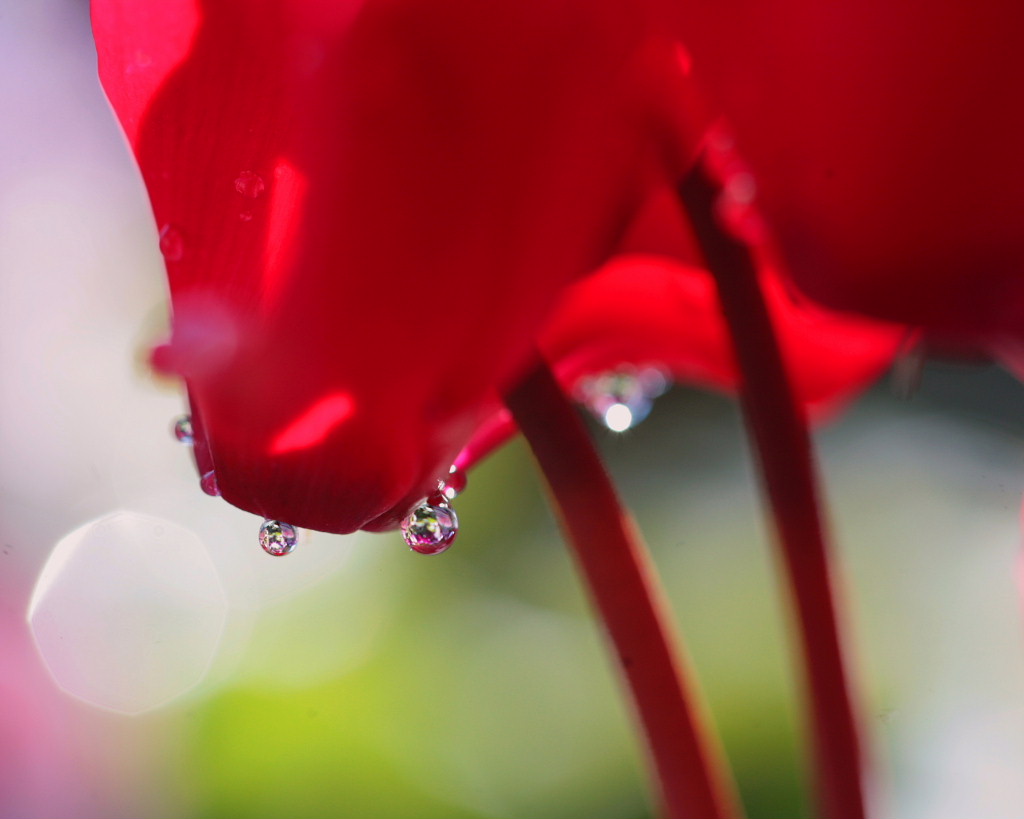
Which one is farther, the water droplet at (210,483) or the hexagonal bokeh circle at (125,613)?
the hexagonal bokeh circle at (125,613)

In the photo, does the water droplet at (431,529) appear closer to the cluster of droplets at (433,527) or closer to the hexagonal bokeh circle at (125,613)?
the cluster of droplets at (433,527)

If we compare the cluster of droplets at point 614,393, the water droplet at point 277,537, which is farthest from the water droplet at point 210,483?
the cluster of droplets at point 614,393

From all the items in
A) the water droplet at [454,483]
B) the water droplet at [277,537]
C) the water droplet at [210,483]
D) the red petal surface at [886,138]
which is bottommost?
the water droplet at [210,483]

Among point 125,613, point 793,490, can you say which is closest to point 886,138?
point 793,490

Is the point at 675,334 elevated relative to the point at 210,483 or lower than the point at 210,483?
elevated

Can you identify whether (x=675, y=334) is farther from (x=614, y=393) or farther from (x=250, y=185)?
(x=250, y=185)

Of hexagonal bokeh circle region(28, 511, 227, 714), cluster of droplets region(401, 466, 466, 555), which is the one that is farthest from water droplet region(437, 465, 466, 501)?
hexagonal bokeh circle region(28, 511, 227, 714)

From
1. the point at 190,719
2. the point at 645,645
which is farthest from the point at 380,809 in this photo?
the point at 645,645

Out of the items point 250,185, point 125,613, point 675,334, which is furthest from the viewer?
point 125,613
